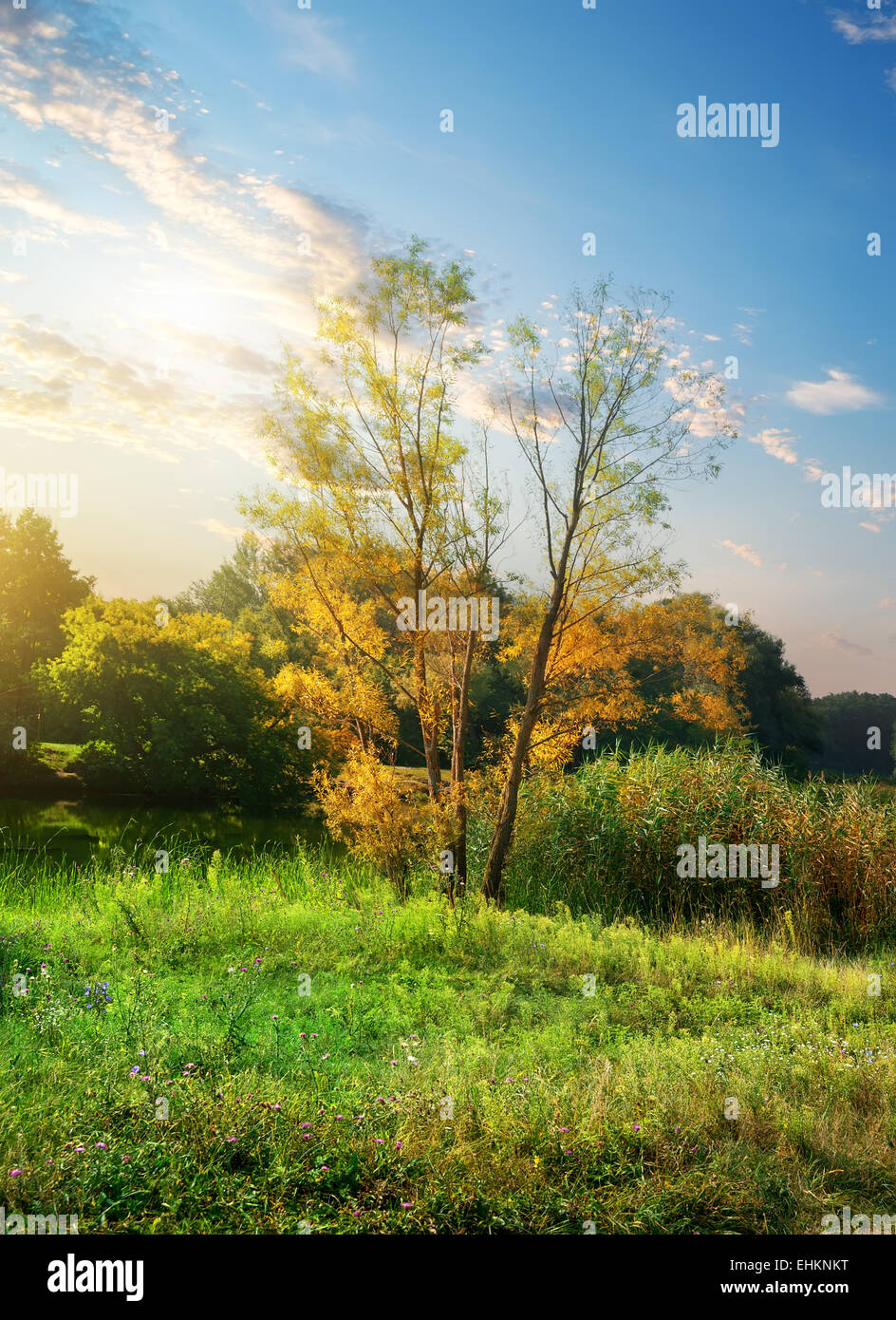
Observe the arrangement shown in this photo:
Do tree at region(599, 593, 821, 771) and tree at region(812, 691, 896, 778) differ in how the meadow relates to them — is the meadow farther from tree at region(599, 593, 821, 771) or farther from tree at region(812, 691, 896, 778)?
tree at region(812, 691, 896, 778)

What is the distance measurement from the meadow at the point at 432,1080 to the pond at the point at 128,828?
9593mm

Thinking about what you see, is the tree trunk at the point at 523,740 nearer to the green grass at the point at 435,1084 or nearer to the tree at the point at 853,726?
the green grass at the point at 435,1084

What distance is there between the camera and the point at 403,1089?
4.20 meters

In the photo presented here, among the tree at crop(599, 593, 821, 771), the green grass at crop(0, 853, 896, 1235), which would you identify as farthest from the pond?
the tree at crop(599, 593, 821, 771)

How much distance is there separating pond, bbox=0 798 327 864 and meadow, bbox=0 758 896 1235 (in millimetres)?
9593

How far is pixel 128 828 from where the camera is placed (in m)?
18.8

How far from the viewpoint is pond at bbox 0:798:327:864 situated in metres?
17.0

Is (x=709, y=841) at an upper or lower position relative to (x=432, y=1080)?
upper

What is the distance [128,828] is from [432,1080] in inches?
637

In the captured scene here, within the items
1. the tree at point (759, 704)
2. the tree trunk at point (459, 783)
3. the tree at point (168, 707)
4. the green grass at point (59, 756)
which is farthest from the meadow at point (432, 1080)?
the tree at point (759, 704)

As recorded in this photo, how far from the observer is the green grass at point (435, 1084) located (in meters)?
3.33

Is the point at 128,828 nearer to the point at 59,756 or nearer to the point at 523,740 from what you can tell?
the point at 59,756

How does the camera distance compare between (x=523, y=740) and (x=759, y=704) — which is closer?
(x=523, y=740)

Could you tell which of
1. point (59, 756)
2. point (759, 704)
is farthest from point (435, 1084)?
point (759, 704)
